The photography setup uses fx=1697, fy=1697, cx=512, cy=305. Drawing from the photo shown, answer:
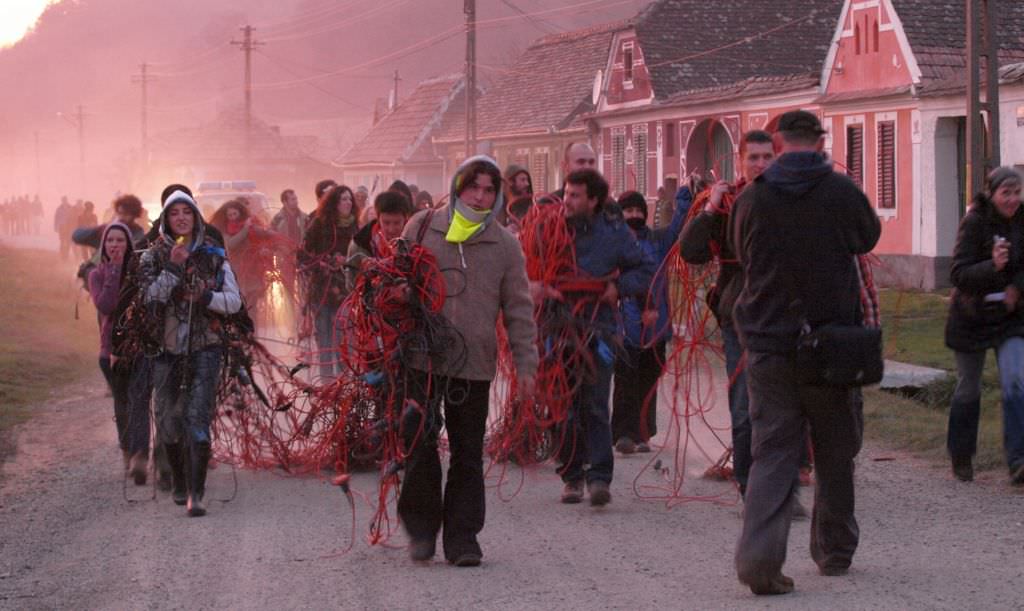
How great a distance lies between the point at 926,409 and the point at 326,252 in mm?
5134

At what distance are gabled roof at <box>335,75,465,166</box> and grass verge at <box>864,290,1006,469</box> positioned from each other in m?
51.8

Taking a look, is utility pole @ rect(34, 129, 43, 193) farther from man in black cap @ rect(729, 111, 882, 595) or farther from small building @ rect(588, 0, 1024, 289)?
man in black cap @ rect(729, 111, 882, 595)

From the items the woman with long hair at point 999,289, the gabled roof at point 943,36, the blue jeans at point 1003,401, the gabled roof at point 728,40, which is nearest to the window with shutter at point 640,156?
the gabled roof at point 728,40

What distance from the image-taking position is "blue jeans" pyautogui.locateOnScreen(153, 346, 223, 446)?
32.8 ft

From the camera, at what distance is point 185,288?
9875mm

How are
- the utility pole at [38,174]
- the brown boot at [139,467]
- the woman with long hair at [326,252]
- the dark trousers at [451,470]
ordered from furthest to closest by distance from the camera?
1. the utility pole at [38,174]
2. the woman with long hair at [326,252]
3. the brown boot at [139,467]
4. the dark trousers at [451,470]

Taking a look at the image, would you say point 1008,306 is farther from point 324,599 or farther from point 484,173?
point 324,599

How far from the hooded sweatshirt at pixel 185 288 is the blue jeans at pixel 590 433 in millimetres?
2118

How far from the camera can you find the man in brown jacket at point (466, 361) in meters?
8.05

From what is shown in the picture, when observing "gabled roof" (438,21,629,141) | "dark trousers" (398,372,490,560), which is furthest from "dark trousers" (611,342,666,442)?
"gabled roof" (438,21,629,141)

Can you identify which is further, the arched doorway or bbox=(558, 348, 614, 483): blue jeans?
the arched doorway

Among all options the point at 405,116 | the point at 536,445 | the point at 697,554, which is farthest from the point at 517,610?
the point at 405,116

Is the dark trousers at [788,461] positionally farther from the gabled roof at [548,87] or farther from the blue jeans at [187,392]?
the gabled roof at [548,87]

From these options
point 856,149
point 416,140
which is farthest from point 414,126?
point 856,149
